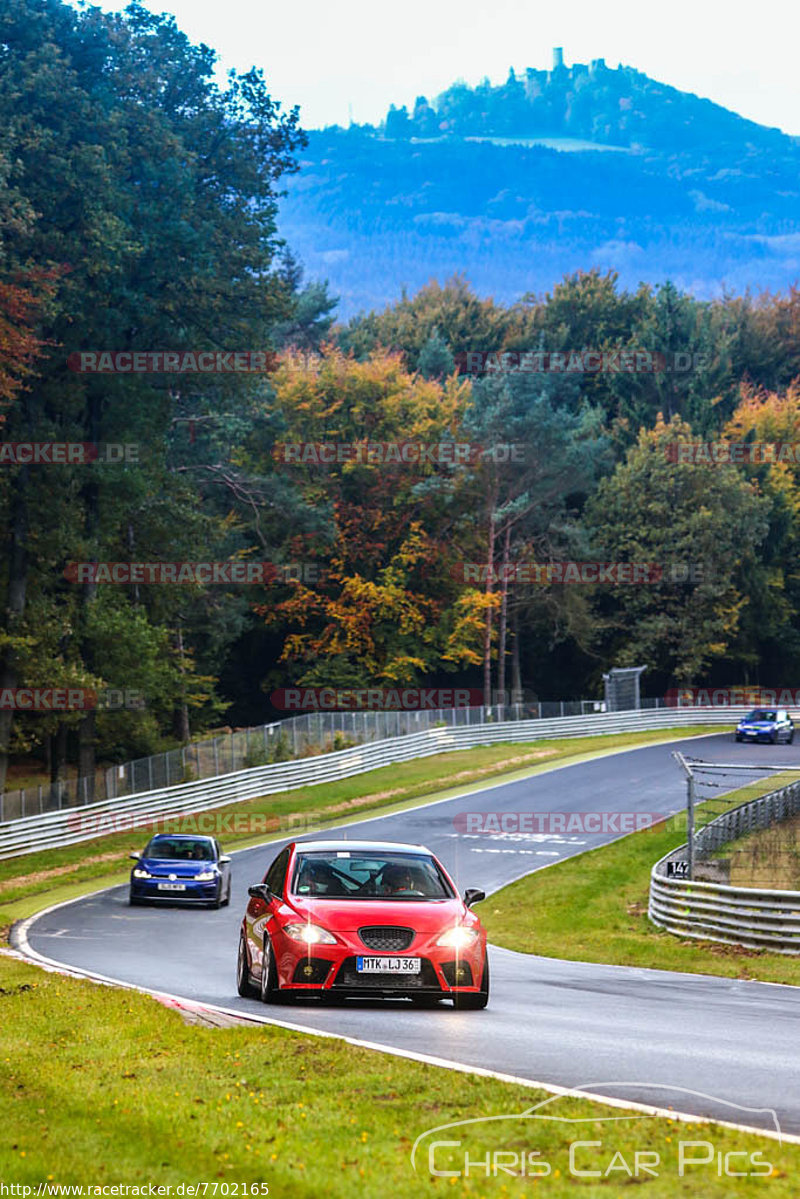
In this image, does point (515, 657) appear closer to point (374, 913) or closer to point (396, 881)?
point (396, 881)

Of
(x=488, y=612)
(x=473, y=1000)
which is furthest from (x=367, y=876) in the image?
(x=488, y=612)

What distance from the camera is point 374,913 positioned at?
12.5 metres

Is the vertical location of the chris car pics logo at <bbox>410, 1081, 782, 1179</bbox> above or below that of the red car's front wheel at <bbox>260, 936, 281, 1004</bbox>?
above

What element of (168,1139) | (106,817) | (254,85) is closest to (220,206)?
(254,85)

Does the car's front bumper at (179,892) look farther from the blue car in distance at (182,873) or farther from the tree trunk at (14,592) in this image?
the tree trunk at (14,592)

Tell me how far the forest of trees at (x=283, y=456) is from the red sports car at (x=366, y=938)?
2546 centimetres

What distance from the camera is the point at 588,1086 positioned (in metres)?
8.27

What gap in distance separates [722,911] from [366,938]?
11282 mm

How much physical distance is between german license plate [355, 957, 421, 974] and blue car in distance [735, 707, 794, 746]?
5096 cm

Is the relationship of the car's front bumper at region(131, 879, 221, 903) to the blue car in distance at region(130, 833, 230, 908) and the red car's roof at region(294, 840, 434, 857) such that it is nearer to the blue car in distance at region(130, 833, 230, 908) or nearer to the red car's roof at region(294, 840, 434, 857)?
the blue car in distance at region(130, 833, 230, 908)

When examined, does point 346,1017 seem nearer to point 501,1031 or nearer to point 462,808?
point 501,1031

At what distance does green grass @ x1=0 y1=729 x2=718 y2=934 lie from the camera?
111ft

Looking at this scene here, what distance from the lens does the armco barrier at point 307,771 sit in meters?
37.8

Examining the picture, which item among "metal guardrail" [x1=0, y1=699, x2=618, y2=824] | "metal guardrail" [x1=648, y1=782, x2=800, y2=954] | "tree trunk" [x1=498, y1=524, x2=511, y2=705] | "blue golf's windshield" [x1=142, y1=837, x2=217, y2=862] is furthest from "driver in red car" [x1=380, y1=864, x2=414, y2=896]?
"tree trunk" [x1=498, y1=524, x2=511, y2=705]
